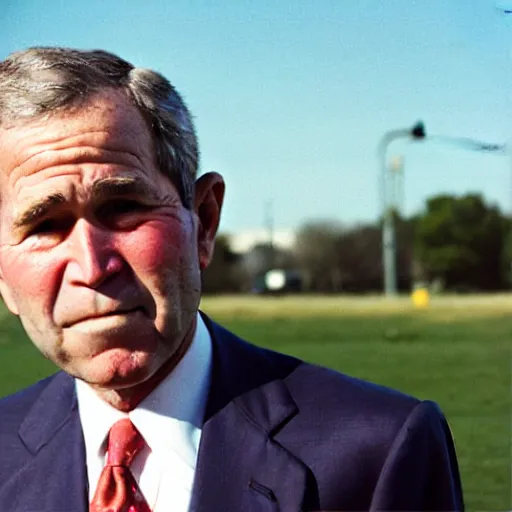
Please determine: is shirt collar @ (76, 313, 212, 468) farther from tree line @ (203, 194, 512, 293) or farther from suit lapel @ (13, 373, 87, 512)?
tree line @ (203, 194, 512, 293)

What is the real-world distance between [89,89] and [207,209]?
170 mm

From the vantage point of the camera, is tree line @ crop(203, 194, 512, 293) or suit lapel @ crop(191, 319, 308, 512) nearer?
suit lapel @ crop(191, 319, 308, 512)

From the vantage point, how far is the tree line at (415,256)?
1.70 meters

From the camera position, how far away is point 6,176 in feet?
2.61

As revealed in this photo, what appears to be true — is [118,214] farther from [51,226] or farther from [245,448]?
[245,448]

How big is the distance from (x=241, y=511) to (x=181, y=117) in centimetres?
37

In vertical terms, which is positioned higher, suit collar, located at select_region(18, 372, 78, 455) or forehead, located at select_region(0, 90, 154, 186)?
forehead, located at select_region(0, 90, 154, 186)

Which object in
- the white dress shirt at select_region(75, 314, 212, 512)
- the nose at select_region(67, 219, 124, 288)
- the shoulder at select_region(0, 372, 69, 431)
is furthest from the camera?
the shoulder at select_region(0, 372, 69, 431)

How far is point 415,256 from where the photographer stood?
2.00 meters

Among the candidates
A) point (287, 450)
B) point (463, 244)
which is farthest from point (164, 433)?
point (463, 244)

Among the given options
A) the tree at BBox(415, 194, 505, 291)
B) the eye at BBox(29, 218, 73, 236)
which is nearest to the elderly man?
the eye at BBox(29, 218, 73, 236)

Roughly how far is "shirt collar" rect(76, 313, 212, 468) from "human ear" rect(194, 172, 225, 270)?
0.29ft

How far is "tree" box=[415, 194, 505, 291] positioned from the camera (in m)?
1.80

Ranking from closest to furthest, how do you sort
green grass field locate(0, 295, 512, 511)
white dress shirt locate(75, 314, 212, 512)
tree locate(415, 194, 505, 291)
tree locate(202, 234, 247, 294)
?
1. white dress shirt locate(75, 314, 212, 512)
2. tree locate(202, 234, 247, 294)
3. tree locate(415, 194, 505, 291)
4. green grass field locate(0, 295, 512, 511)
